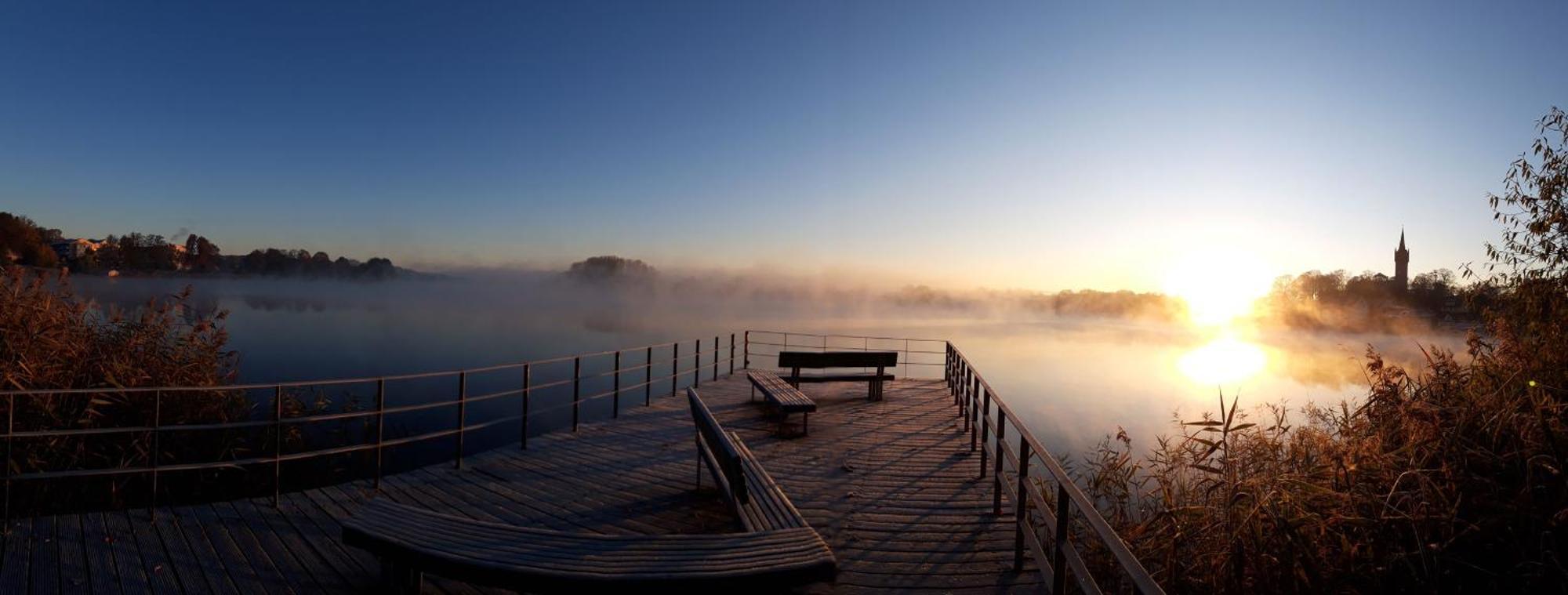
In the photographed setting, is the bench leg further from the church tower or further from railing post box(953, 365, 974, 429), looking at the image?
the church tower

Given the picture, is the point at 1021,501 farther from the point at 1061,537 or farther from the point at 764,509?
the point at 764,509

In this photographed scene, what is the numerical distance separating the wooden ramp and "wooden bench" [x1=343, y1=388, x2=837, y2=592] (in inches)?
16.6

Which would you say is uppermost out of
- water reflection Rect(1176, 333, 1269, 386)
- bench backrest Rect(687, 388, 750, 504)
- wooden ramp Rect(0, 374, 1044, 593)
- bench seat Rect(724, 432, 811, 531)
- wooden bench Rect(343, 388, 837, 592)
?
bench backrest Rect(687, 388, 750, 504)

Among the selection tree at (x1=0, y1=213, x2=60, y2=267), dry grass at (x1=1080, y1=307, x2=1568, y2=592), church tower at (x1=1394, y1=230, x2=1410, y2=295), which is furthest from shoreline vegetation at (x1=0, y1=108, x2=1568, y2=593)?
church tower at (x1=1394, y1=230, x2=1410, y2=295)

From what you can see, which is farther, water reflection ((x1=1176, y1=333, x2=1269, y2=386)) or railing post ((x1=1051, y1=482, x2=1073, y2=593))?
water reflection ((x1=1176, y1=333, x2=1269, y2=386))

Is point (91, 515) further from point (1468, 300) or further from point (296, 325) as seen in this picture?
point (296, 325)

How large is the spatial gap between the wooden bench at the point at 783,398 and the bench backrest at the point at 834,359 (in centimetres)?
41

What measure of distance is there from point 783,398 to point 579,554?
15.6 feet

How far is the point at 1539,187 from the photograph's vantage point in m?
5.80

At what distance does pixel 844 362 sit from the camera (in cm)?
1030

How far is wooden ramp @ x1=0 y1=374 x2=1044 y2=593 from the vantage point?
3428 mm

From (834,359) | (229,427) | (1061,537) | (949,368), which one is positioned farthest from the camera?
Answer: (949,368)

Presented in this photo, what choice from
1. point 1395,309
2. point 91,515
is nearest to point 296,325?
point 91,515

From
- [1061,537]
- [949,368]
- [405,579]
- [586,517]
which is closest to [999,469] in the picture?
[1061,537]
